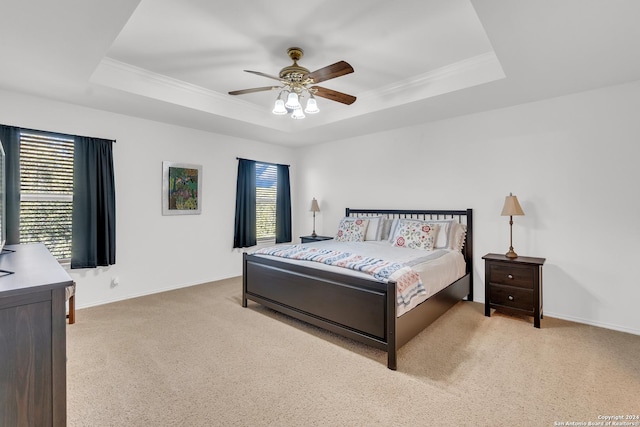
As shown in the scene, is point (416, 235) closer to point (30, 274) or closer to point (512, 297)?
point (512, 297)

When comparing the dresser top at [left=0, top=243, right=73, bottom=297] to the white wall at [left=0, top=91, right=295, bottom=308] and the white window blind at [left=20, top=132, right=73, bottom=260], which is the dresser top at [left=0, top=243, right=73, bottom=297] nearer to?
the white window blind at [left=20, top=132, right=73, bottom=260]

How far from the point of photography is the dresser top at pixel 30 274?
1258 millimetres

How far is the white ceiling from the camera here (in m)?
2.06

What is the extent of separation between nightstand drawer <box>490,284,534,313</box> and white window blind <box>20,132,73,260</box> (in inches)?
194

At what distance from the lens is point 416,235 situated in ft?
12.8

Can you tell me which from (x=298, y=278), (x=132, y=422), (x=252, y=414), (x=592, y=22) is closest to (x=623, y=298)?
(x=592, y=22)

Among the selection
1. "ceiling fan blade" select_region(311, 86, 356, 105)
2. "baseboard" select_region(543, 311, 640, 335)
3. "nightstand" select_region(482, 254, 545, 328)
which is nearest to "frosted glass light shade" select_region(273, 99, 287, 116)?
"ceiling fan blade" select_region(311, 86, 356, 105)

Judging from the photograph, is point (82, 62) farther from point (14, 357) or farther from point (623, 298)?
point (623, 298)

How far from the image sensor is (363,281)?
2.57 metres

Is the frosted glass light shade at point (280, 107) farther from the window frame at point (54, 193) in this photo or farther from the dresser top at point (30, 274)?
the window frame at point (54, 193)

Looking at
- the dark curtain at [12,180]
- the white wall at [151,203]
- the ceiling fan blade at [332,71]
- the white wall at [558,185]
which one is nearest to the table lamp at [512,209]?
the white wall at [558,185]

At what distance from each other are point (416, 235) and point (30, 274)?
3.57 m

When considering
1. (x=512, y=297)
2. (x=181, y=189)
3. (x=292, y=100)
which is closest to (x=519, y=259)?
(x=512, y=297)

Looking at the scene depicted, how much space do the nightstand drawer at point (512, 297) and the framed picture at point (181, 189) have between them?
13.6 feet
